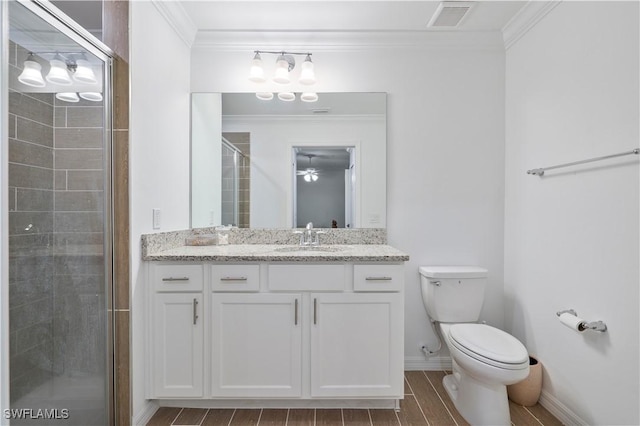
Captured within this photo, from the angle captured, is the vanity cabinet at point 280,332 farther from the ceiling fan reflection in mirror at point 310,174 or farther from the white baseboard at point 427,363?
the ceiling fan reflection in mirror at point 310,174

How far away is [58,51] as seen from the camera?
1.50m

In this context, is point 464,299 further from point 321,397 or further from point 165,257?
point 165,257

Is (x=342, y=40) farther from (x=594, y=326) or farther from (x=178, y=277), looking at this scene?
(x=594, y=326)

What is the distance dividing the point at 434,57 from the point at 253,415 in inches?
101

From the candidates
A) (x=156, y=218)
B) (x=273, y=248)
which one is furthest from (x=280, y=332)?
(x=156, y=218)

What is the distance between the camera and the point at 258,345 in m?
1.91

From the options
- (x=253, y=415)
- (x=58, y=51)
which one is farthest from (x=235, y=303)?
(x=58, y=51)

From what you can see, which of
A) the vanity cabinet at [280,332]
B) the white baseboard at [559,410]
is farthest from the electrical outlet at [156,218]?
the white baseboard at [559,410]

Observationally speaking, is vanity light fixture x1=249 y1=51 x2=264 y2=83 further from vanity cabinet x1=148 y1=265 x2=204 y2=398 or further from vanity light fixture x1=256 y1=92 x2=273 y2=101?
vanity cabinet x1=148 y1=265 x2=204 y2=398

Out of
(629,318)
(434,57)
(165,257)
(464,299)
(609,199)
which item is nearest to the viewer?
(629,318)

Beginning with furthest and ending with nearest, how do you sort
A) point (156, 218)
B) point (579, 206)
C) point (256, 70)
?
point (256, 70) → point (156, 218) → point (579, 206)

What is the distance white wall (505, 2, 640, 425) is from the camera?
1515mm

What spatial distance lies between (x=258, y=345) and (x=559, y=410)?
5.42 feet

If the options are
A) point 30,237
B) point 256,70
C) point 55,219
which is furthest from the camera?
point 256,70
